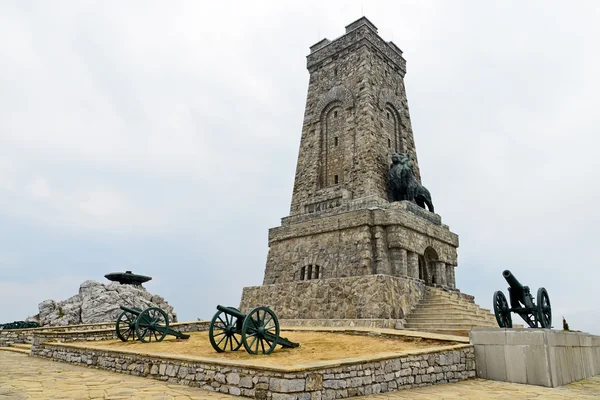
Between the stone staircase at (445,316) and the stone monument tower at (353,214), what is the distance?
373 millimetres

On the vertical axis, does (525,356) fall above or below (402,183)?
below

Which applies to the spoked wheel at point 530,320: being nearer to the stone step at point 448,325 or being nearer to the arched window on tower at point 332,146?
the stone step at point 448,325

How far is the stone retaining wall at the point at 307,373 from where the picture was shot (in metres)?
A: 5.42

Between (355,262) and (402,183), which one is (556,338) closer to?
(355,262)

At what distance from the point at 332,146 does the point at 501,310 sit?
10957 millimetres

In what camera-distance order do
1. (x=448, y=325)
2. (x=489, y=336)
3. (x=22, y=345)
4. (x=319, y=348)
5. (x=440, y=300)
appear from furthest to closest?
(x=22, y=345) < (x=440, y=300) < (x=448, y=325) < (x=319, y=348) < (x=489, y=336)

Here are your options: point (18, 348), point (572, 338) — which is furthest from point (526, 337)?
point (18, 348)

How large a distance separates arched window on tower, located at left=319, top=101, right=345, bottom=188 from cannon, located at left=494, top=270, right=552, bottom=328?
931 cm

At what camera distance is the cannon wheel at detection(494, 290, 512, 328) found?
9.49 metres

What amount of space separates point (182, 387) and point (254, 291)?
10.1 meters

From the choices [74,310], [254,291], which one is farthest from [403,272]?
[74,310]

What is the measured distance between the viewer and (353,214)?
51.4 feet

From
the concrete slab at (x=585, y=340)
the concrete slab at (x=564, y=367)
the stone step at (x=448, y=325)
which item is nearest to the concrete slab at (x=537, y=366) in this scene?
the concrete slab at (x=564, y=367)

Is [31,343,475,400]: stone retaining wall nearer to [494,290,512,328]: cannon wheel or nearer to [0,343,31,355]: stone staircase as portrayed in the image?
[494,290,512,328]: cannon wheel
